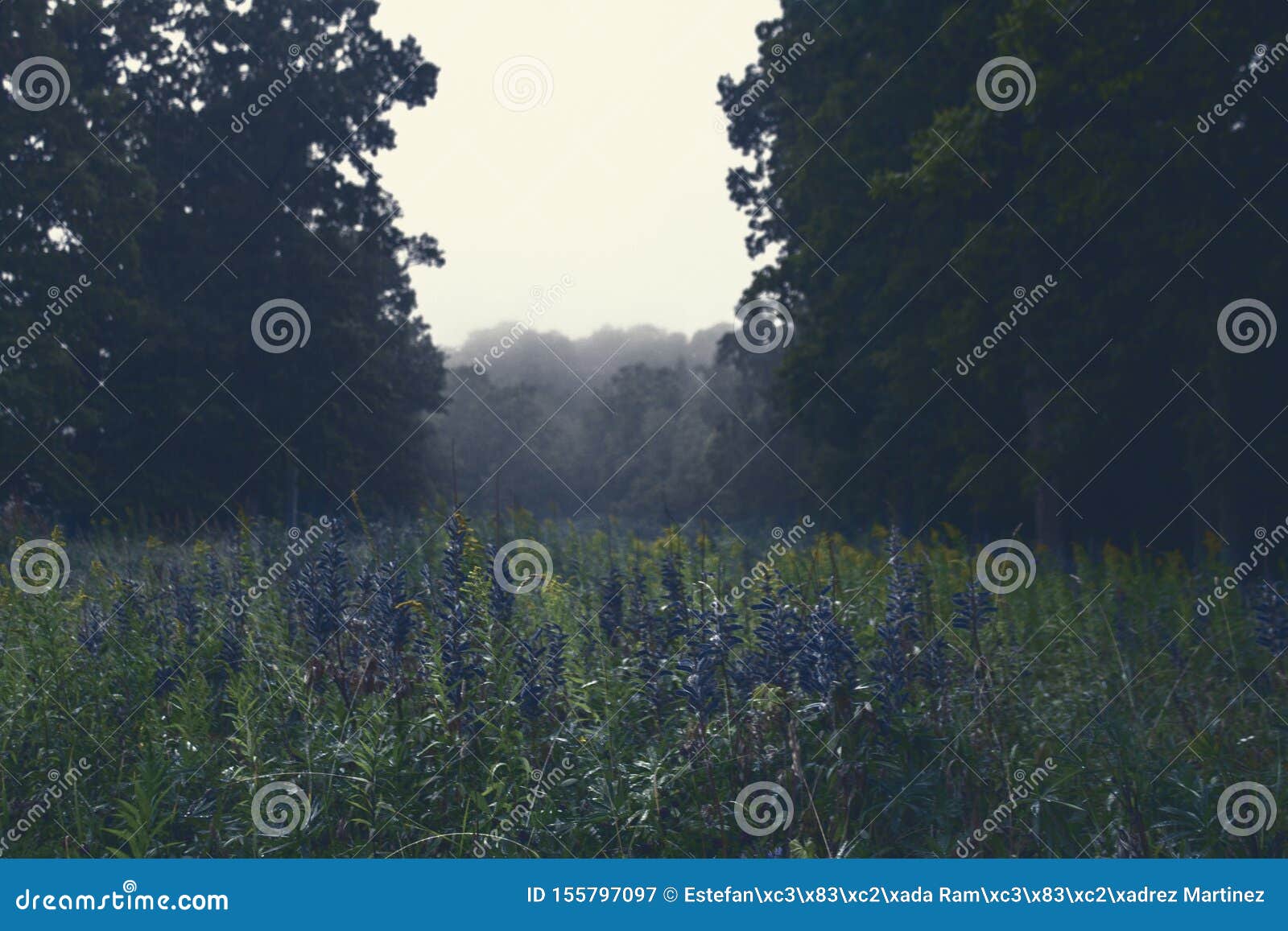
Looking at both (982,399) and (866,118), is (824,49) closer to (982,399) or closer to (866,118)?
(866,118)

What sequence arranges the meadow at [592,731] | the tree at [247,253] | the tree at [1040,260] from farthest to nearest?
the tree at [247,253], the tree at [1040,260], the meadow at [592,731]

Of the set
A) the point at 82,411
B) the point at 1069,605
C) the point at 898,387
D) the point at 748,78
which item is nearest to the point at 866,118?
the point at 898,387

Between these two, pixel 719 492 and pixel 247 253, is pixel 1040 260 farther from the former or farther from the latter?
pixel 247 253

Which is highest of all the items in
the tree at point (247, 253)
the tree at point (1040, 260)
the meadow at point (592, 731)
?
the tree at point (247, 253)

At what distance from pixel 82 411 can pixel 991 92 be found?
18827 millimetres

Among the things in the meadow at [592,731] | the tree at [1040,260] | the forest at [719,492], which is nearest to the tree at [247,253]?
the forest at [719,492]

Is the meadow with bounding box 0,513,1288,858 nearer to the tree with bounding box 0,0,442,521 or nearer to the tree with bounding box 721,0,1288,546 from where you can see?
the tree with bounding box 721,0,1288,546

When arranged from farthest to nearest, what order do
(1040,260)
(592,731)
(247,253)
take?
(247,253) < (1040,260) < (592,731)

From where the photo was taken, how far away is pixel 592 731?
4.14m

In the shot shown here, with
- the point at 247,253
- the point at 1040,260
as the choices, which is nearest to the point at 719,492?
the point at 1040,260

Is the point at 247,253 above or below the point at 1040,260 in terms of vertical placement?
above

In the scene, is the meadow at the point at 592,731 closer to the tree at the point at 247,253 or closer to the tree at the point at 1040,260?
the tree at the point at 1040,260

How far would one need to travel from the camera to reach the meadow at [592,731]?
3779 millimetres

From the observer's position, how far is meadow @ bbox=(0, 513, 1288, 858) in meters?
3.78
